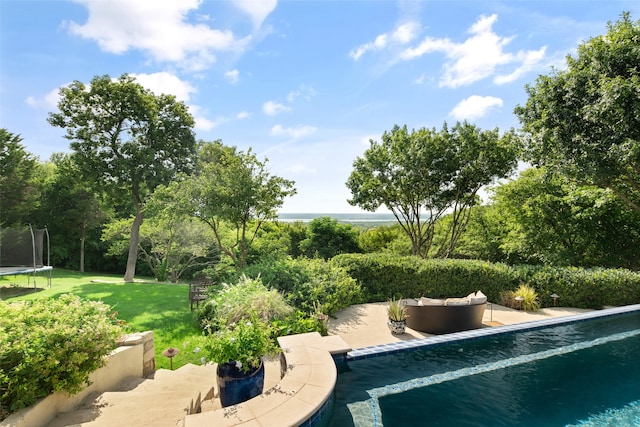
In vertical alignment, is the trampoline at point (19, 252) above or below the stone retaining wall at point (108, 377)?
above

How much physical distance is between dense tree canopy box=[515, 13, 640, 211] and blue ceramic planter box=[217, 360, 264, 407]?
10.6m

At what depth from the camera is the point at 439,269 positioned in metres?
9.85

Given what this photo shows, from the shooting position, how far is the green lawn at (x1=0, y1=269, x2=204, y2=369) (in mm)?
6121

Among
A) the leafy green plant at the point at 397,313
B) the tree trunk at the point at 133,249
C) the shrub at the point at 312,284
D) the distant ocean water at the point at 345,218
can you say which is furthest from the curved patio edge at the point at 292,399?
the distant ocean water at the point at 345,218

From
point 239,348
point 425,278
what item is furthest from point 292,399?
point 425,278

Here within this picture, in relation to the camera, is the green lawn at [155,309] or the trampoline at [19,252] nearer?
the green lawn at [155,309]

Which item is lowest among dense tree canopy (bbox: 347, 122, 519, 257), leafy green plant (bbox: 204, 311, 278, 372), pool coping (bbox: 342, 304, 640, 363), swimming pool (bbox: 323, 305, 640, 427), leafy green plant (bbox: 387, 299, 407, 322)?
swimming pool (bbox: 323, 305, 640, 427)

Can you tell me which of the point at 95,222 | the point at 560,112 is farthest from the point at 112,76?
the point at 560,112

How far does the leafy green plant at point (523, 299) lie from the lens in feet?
29.6

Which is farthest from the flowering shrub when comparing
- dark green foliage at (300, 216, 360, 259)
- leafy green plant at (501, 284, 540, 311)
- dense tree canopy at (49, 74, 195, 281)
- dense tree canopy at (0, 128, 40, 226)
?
dense tree canopy at (0, 128, 40, 226)

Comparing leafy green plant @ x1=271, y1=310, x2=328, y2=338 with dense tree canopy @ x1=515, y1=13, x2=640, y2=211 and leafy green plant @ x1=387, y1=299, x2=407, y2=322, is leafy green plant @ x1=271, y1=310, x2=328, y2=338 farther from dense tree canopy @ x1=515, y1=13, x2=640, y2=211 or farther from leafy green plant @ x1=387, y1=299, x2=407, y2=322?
dense tree canopy @ x1=515, y1=13, x2=640, y2=211

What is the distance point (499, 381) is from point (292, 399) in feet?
11.5

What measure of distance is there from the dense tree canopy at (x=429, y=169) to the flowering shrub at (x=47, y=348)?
41.8ft

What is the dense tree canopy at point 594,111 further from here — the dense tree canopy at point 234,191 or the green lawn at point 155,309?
the green lawn at point 155,309
